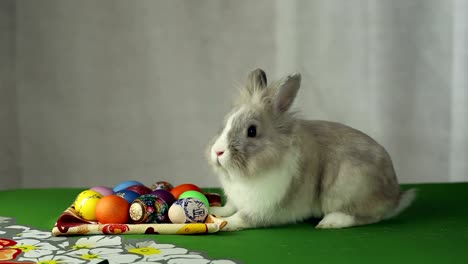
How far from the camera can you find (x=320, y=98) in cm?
530

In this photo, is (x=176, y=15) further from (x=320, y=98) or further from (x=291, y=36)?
(x=320, y=98)

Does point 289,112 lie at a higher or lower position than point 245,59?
lower

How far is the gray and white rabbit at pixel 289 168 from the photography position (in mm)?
3107

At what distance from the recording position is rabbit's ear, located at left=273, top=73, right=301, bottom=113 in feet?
10.4

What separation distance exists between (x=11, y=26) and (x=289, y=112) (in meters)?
3.15

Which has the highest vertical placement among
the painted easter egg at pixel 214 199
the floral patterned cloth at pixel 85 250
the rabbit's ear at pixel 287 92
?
the rabbit's ear at pixel 287 92

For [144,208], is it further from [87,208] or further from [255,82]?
[255,82]

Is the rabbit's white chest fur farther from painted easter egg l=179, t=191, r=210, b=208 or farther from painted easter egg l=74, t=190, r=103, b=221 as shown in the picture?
painted easter egg l=74, t=190, r=103, b=221

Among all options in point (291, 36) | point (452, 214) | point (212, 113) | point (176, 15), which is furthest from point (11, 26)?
point (452, 214)

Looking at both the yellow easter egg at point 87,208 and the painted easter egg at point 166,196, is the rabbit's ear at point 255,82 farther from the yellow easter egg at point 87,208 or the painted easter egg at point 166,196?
the yellow easter egg at point 87,208

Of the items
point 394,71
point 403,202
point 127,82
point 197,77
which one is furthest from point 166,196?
point 394,71

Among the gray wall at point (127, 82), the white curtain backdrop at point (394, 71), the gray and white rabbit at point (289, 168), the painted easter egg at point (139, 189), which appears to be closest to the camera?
the gray and white rabbit at point (289, 168)

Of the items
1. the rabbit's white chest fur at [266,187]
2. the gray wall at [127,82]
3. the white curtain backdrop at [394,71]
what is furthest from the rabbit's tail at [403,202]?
the gray wall at [127,82]

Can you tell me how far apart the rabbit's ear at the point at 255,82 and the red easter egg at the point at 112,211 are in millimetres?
801
